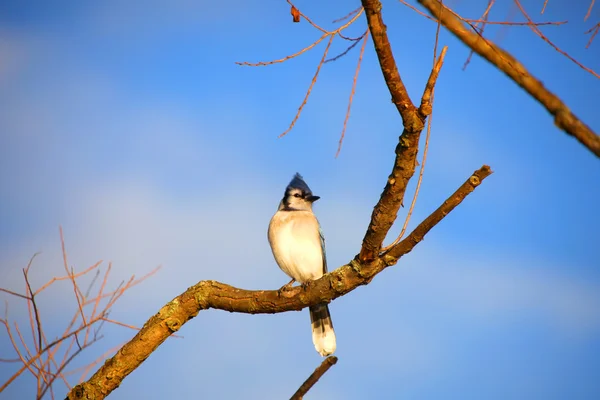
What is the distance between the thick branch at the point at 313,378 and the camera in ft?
11.2

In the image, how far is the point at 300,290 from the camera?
434 cm

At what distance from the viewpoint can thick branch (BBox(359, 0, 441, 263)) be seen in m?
3.17

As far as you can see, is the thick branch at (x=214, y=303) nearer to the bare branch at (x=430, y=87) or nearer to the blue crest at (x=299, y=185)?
the bare branch at (x=430, y=87)

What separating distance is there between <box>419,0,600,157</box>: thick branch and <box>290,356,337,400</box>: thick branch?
1936 mm

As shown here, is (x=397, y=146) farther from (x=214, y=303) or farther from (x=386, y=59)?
(x=214, y=303)

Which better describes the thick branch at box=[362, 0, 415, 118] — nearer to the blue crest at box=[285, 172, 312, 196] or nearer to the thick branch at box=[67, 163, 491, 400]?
the thick branch at box=[67, 163, 491, 400]

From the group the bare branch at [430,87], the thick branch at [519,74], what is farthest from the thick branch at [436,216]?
the thick branch at [519,74]

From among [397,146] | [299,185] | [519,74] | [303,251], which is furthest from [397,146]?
[299,185]

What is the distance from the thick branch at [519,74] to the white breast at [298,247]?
12.2 feet

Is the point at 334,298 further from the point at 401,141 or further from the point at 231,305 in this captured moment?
the point at 401,141

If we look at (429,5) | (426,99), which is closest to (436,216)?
(426,99)

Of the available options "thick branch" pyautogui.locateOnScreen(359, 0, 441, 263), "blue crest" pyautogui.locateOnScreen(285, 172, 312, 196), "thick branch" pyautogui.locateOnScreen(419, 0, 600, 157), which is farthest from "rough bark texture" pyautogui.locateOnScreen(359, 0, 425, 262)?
"blue crest" pyautogui.locateOnScreen(285, 172, 312, 196)

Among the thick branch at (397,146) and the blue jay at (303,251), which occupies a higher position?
the blue jay at (303,251)

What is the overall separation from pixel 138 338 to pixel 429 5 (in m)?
2.99
